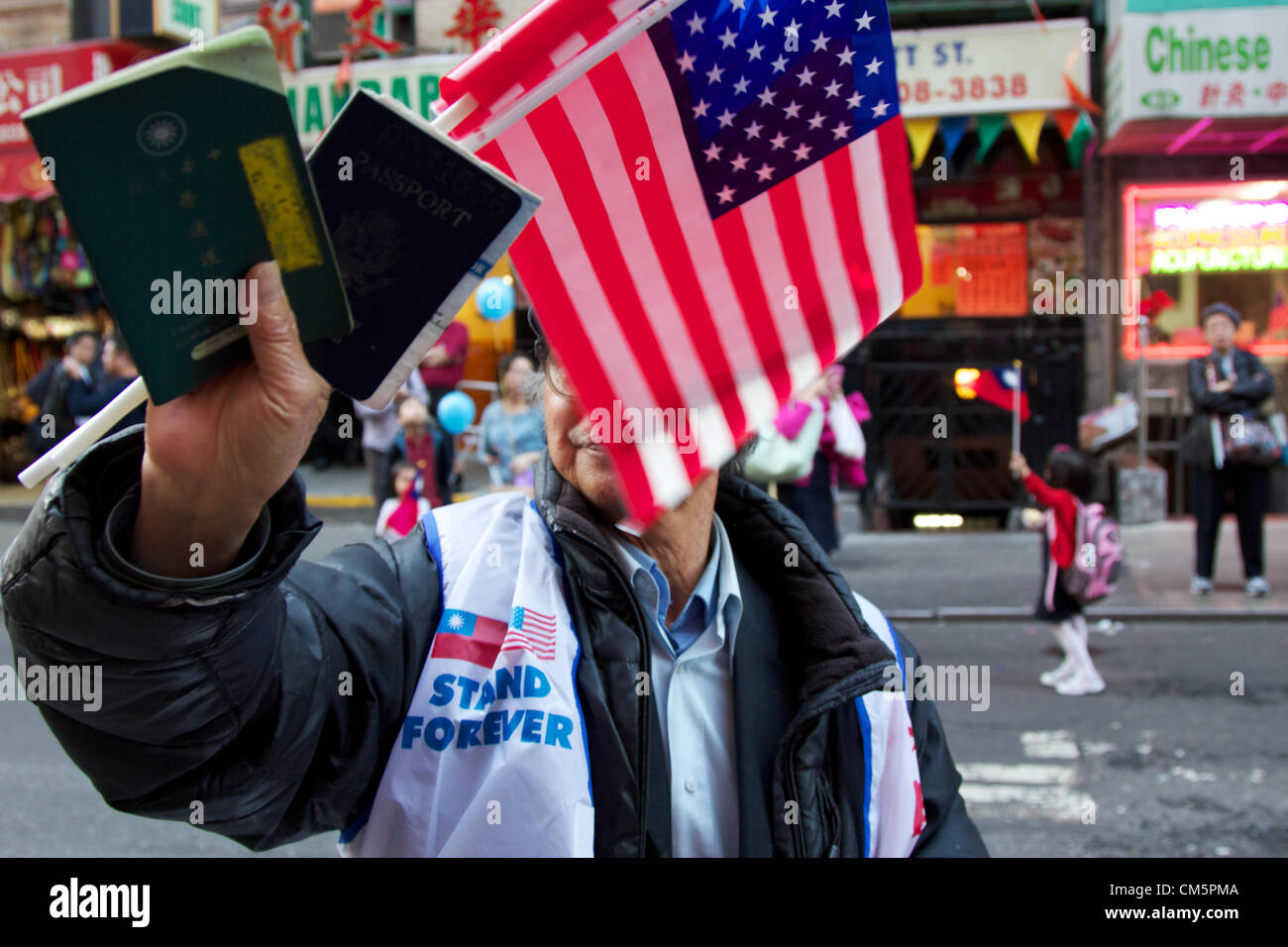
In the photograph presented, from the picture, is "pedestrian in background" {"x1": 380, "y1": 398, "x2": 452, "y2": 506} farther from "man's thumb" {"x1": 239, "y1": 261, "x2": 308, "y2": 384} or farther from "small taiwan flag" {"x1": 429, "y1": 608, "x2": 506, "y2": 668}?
"man's thumb" {"x1": 239, "y1": 261, "x2": 308, "y2": 384}

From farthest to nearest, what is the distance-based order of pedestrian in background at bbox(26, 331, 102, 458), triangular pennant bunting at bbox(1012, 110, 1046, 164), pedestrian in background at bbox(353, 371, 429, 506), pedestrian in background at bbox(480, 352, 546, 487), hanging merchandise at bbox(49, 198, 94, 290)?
hanging merchandise at bbox(49, 198, 94, 290)
triangular pennant bunting at bbox(1012, 110, 1046, 164)
pedestrian in background at bbox(26, 331, 102, 458)
pedestrian in background at bbox(353, 371, 429, 506)
pedestrian in background at bbox(480, 352, 546, 487)

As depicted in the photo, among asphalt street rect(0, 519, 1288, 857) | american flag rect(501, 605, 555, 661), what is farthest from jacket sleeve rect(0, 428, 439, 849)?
asphalt street rect(0, 519, 1288, 857)

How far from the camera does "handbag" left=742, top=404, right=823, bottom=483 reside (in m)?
7.75


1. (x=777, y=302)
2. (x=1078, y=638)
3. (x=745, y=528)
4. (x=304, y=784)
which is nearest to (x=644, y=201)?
(x=777, y=302)

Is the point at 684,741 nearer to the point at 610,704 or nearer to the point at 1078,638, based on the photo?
the point at 610,704

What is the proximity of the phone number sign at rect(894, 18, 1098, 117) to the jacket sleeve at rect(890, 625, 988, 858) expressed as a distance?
38.2ft

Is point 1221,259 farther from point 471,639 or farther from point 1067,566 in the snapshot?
point 471,639

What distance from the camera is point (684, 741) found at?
6.10 feet

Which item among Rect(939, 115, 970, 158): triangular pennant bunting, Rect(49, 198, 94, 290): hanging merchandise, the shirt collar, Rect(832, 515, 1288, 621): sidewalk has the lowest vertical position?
Rect(832, 515, 1288, 621): sidewalk

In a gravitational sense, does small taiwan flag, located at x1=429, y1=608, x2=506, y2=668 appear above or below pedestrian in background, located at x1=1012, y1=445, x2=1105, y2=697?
above

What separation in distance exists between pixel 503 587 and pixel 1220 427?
921cm


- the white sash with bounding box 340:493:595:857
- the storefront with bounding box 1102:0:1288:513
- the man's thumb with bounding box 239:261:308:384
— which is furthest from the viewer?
the storefront with bounding box 1102:0:1288:513

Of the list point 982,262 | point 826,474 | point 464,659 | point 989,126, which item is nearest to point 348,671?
point 464,659

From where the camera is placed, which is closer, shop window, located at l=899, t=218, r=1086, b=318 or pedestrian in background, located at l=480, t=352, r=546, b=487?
pedestrian in background, located at l=480, t=352, r=546, b=487
